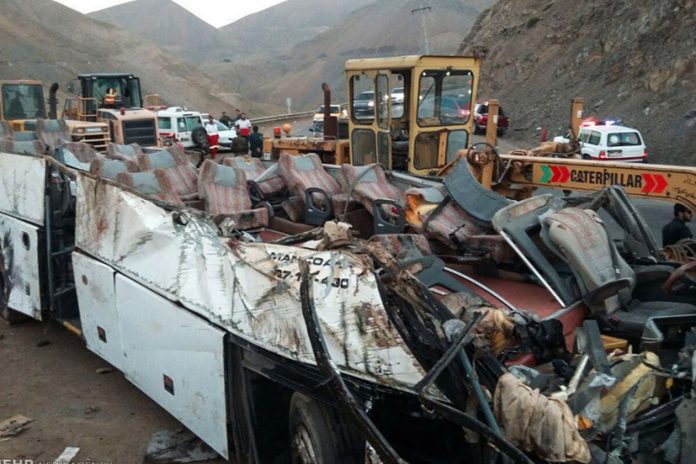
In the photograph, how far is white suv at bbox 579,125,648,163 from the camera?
1928 cm

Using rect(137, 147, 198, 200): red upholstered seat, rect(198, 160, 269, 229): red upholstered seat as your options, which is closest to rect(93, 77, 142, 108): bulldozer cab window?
rect(137, 147, 198, 200): red upholstered seat

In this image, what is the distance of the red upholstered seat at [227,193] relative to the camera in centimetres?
651

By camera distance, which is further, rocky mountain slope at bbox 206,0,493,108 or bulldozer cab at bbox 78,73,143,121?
rocky mountain slope at bbox 206,0,493,108

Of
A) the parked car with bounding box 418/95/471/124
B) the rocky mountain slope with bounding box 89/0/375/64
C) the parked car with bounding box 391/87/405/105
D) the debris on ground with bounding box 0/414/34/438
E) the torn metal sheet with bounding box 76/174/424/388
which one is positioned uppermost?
the rocky mountain slope with bounding box 89/0/375/64

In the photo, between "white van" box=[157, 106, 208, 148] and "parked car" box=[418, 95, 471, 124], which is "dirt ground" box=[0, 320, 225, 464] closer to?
"parked car" box=[418, 95, 471, 124]

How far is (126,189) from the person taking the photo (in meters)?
5.51

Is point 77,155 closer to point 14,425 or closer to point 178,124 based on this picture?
point 14,425

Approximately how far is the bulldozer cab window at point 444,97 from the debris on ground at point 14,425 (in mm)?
6936

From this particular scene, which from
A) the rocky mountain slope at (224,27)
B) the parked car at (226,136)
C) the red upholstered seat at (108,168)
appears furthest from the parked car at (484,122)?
the rocky mountain slope at (224,27)

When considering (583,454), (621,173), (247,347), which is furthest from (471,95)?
(583,454)

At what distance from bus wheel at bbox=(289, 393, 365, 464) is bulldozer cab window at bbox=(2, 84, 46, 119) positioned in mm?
18520

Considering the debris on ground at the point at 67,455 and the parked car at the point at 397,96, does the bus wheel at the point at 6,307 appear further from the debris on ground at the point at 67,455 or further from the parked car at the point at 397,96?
the parked car at the point at 397,96

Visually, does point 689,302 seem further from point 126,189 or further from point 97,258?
point 97,258

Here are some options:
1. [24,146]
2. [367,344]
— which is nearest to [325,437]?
[367,344]
